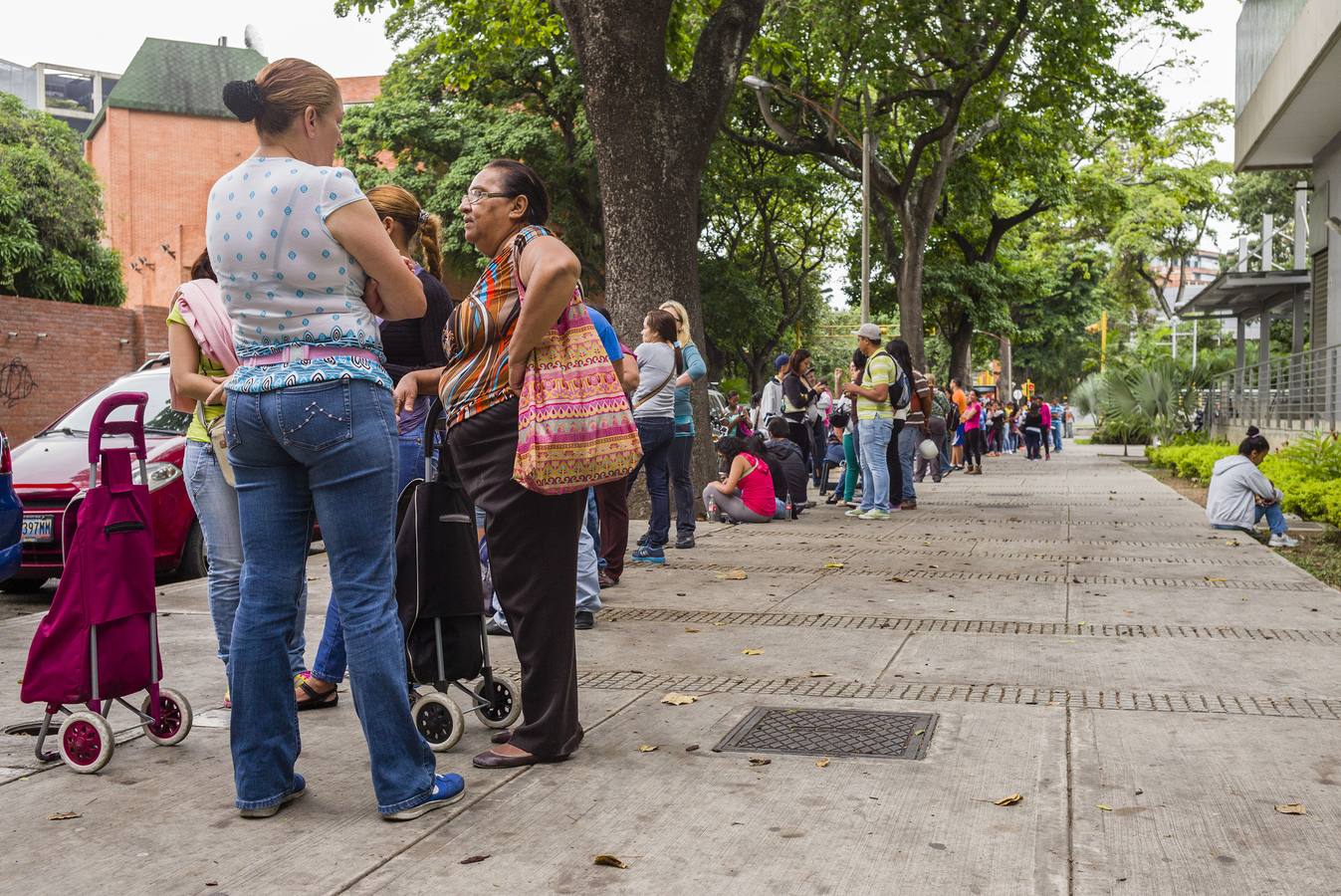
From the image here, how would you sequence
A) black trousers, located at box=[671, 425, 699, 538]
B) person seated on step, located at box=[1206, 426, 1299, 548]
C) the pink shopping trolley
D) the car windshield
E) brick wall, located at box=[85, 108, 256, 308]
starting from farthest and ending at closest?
brick wall, located at box=[85, 108, 256, 308], person seated on step, located at box=[1206, 426, 1299, 548], black trousers, located at box=[671, 425, 699, 538], the car windshield, the pink shopping trolley

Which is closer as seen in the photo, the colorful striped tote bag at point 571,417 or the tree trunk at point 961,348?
the colorful striped tote bag at point 571,417

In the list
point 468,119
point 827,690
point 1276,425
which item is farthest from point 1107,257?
point 827,690

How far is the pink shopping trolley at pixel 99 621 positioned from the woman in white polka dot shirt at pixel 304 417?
2.49 ft

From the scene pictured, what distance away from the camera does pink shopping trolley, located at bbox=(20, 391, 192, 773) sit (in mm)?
4203

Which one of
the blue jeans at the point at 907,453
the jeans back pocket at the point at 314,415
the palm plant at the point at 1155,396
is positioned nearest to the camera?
the jeans back pocket at the point at 314,415

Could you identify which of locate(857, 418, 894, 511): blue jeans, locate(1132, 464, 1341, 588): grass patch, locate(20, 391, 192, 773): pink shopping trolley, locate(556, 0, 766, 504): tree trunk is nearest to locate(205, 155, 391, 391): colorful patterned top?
locate(20, 391, 192, 773): pink shopping trolley

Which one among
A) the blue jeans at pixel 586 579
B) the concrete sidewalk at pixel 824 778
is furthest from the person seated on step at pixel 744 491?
the blue jeans at pixel 586 579

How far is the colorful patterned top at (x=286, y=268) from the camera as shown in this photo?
139 inches

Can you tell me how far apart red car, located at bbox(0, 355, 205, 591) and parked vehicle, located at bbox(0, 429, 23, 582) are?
1.73 metres

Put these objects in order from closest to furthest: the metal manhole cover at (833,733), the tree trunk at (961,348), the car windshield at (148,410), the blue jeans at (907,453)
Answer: the metal manhole cover at (833,733) < the car windshield at (148,410) < the blue jeans at (907,453) < the tree trunk at (961,348)

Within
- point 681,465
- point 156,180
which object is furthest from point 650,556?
point 156,180

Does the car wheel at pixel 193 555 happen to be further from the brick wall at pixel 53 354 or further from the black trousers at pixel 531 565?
the brick wall at pixel 53 354

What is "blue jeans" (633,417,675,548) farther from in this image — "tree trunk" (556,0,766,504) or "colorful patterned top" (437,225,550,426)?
"colorful patterned top" (437,225,550,426)

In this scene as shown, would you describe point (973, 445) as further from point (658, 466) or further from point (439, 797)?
point (439, 797)
